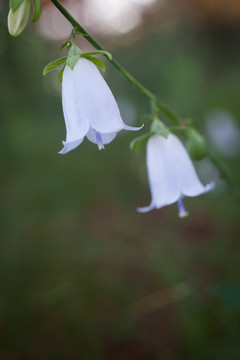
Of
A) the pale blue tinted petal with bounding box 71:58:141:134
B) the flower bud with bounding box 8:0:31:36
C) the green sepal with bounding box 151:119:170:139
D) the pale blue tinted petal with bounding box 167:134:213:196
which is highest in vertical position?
the flower bud with bounding box 8:0:31:36

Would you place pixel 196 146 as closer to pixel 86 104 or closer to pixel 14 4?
pixel 86 104

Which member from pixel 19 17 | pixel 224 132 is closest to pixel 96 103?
pixel 19 17

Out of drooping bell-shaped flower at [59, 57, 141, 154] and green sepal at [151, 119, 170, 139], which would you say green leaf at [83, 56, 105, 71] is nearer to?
drooping bell-shaped flower at [59, 57, 141, 154]

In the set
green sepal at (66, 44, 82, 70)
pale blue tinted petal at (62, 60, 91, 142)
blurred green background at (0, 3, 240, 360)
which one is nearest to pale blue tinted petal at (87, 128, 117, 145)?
pale blue tinted petal at (62, 60, 91, 142)

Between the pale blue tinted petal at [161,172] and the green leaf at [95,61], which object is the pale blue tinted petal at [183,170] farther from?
the green leaf at [95,61]

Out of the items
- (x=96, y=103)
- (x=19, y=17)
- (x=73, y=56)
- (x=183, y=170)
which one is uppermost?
(x=19, y=17)

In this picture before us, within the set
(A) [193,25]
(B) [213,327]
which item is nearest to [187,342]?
(B) [213,327]
